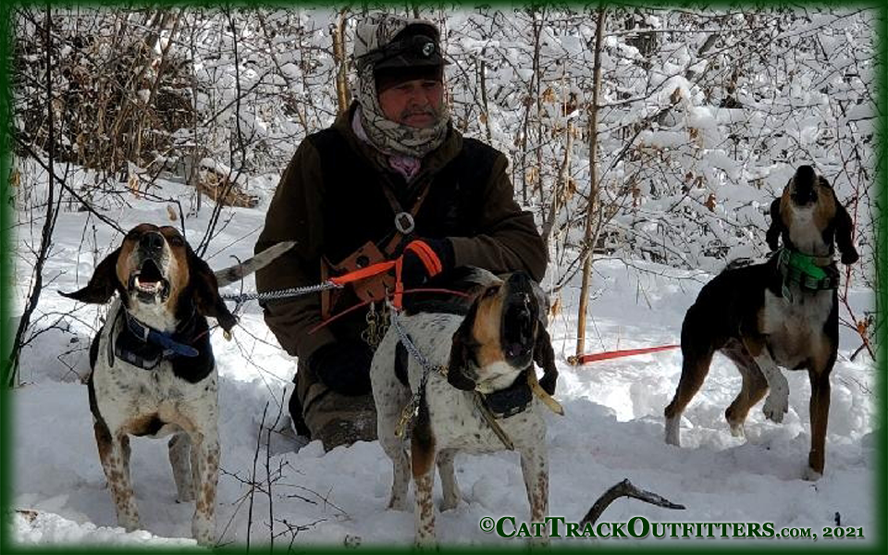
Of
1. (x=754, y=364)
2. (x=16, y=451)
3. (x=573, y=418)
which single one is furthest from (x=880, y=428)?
A: (x=16, y=451)

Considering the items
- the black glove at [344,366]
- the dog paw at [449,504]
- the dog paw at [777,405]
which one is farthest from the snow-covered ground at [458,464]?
the black glove at [344,366]

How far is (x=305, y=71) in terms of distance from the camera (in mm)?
8281

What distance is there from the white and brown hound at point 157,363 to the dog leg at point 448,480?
0.74 m

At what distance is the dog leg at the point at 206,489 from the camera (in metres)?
3.08

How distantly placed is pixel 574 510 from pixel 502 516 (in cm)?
25

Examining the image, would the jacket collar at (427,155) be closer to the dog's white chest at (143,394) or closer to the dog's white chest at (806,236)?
the dog's white chest at (806,236)

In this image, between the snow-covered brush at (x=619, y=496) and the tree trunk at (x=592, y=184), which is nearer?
the snow-covered brush at (x=619, y=496)

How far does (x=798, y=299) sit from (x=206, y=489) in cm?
250

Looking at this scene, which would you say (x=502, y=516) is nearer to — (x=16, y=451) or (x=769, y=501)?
(x=769, y=501)

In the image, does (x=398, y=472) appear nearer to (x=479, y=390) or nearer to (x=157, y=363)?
(x=479, y=390)

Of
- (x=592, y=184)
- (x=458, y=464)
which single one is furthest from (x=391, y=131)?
(x=592, y=184)

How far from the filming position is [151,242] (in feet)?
9.37

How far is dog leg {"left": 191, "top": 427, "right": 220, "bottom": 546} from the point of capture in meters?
3.08

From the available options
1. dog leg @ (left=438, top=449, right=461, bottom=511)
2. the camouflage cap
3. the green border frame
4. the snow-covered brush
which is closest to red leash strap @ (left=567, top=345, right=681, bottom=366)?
the green border frame
